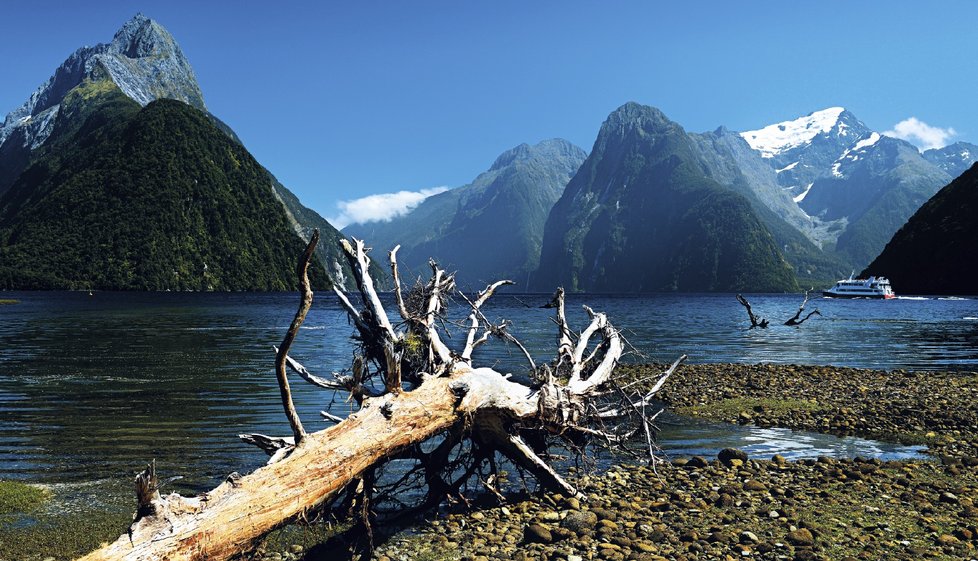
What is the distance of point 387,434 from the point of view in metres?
8.20

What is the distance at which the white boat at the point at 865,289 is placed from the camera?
450ft

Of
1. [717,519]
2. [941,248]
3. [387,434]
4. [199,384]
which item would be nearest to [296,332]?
[387,434]

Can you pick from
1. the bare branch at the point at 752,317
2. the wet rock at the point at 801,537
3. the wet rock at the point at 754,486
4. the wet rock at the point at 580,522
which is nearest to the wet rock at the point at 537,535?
the wet rock at the point at 580,522

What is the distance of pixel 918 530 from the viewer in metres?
8.48

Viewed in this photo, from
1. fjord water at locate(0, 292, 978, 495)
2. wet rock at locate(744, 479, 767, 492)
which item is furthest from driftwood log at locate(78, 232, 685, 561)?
fjord water at locate(0, 292, 978, 495)

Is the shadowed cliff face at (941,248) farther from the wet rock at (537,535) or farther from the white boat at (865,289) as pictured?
the wet rock at (537,535)

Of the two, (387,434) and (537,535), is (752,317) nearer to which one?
(537,535)

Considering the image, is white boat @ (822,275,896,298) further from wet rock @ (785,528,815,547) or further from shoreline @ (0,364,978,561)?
wet rock @ (785,528,815,547)

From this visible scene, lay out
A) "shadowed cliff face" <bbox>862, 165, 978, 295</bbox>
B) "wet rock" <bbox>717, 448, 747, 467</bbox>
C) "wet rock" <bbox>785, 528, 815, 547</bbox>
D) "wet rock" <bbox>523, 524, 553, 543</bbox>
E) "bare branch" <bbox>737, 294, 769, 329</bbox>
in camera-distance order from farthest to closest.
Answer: "shadowed cliff face" <bbox>862, 165, 978, 295</bbox> → "bare branch" <bbox>737, 294, 769, 329</bbox> → "wet rock" <bbox>717, 448, 747, 467</bbox> → "wet rock" <bbox>523, 524, 553, 543</bbox> → "wet rock" <bbox>785, 528, 815, 547</bbox>

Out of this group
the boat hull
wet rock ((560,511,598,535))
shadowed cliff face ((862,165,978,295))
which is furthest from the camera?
the boat hull

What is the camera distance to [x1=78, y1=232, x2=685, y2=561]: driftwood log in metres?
5.88

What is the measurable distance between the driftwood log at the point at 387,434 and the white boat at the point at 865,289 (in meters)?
148

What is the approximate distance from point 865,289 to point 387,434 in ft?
538

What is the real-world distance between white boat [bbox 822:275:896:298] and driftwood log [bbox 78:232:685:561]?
147872 millimetres
